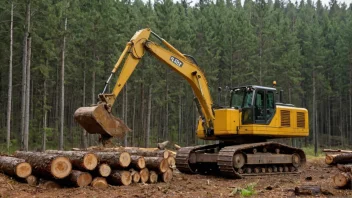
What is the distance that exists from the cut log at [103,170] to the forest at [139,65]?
1237 centimetres

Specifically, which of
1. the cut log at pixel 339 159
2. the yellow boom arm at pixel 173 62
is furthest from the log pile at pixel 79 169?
the cut log at pixel 339 159

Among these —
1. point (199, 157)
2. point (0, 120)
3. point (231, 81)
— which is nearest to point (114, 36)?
point (231, 81)

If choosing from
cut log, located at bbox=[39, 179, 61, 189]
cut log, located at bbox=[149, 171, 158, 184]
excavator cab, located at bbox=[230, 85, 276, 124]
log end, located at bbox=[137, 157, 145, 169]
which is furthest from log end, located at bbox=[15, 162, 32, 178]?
excavator cab, located at bbox=[230, 85, 276, 124]

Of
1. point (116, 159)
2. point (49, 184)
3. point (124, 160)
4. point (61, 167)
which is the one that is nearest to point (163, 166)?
point (124, 160)

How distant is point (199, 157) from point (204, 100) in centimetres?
209

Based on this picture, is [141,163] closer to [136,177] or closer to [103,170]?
[136,177]

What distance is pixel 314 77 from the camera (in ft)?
139

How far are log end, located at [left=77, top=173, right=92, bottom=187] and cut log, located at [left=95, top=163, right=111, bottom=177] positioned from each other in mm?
301

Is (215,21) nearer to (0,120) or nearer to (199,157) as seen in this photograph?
(0,120)

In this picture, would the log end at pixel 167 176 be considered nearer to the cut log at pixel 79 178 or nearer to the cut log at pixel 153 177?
the cut log at pixel 153 177

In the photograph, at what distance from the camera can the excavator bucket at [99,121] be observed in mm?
11219

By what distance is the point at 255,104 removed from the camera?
46.8 ft

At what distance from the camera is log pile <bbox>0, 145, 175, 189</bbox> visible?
969cm

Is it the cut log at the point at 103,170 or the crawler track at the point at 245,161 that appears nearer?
the cut log at the point at 103,170
